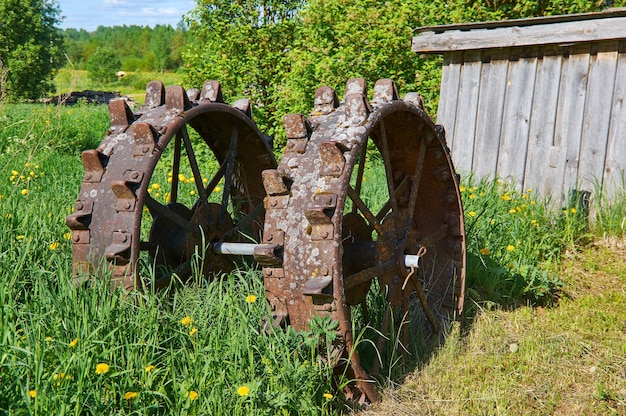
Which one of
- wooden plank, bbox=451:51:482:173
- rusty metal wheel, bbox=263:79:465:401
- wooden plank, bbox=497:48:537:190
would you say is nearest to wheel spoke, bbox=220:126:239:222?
rusty metal wheel, bbox=263:79:465:401

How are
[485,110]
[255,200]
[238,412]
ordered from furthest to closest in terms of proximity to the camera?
[485,110] → [255,200] → [238,412]

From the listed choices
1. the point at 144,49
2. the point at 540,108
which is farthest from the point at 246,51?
the point at 144,49

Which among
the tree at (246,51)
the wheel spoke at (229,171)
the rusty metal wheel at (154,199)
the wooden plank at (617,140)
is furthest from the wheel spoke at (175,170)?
the tree at (246,51)

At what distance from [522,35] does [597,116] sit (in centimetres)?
115

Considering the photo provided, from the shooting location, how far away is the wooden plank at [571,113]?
6512mm

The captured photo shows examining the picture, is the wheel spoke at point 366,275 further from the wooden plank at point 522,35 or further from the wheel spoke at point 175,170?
the wooden plank at point 522,35

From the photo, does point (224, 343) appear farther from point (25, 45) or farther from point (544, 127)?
point (25, 45)

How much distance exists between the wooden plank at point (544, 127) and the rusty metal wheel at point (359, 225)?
273cm

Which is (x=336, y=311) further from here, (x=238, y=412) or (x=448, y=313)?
(x=448, y=313)

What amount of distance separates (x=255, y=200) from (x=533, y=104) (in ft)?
11.9

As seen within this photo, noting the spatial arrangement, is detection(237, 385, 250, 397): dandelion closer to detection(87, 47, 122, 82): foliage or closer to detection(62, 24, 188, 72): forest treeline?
detection(87, 47, 122, 82): foliage

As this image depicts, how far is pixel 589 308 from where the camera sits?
16.1 feet

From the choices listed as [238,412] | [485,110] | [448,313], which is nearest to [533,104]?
[485,110]

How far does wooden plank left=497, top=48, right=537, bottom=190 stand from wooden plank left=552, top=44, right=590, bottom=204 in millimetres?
354
